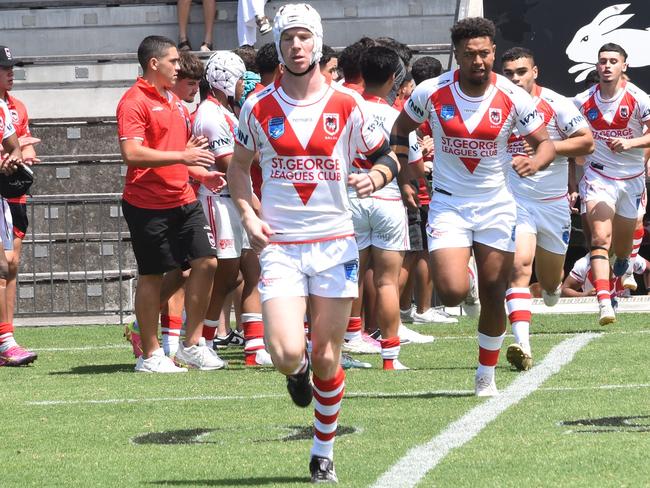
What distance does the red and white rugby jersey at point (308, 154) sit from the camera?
6.71m

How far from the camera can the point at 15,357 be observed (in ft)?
38.8

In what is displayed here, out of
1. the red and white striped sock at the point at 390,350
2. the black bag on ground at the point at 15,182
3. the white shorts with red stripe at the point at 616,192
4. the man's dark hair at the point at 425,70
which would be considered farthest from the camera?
the man's dark hair at the point at 425,70

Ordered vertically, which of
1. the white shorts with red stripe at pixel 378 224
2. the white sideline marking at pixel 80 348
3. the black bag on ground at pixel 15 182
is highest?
the black bag on ground at pixel 15 182

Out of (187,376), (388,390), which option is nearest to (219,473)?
(388,390)

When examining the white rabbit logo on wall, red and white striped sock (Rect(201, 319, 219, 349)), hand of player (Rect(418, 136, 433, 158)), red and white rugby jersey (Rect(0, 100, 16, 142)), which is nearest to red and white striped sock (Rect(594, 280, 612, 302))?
hand of player (Rect(418, 136, 433, 158))

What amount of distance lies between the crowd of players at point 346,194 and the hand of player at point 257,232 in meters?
0.01

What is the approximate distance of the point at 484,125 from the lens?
8797 millimetres

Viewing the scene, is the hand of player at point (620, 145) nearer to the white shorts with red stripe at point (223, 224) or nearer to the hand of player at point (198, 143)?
the white shorts with red stripe at point (223, 224)

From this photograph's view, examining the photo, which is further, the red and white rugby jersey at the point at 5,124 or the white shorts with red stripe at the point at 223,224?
the red and white rugby jersey at the point at 5,124

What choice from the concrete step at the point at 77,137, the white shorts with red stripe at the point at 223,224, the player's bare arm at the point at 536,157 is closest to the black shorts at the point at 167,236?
the white shorts with red stripe at the point at 223,224

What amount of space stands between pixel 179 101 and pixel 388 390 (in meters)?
3.06

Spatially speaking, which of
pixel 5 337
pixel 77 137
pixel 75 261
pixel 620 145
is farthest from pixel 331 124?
pixel 77 137

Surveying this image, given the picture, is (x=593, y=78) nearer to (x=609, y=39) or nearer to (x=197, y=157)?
(x=609, y=39)

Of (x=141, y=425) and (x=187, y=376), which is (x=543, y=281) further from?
(x=141, y=425)
